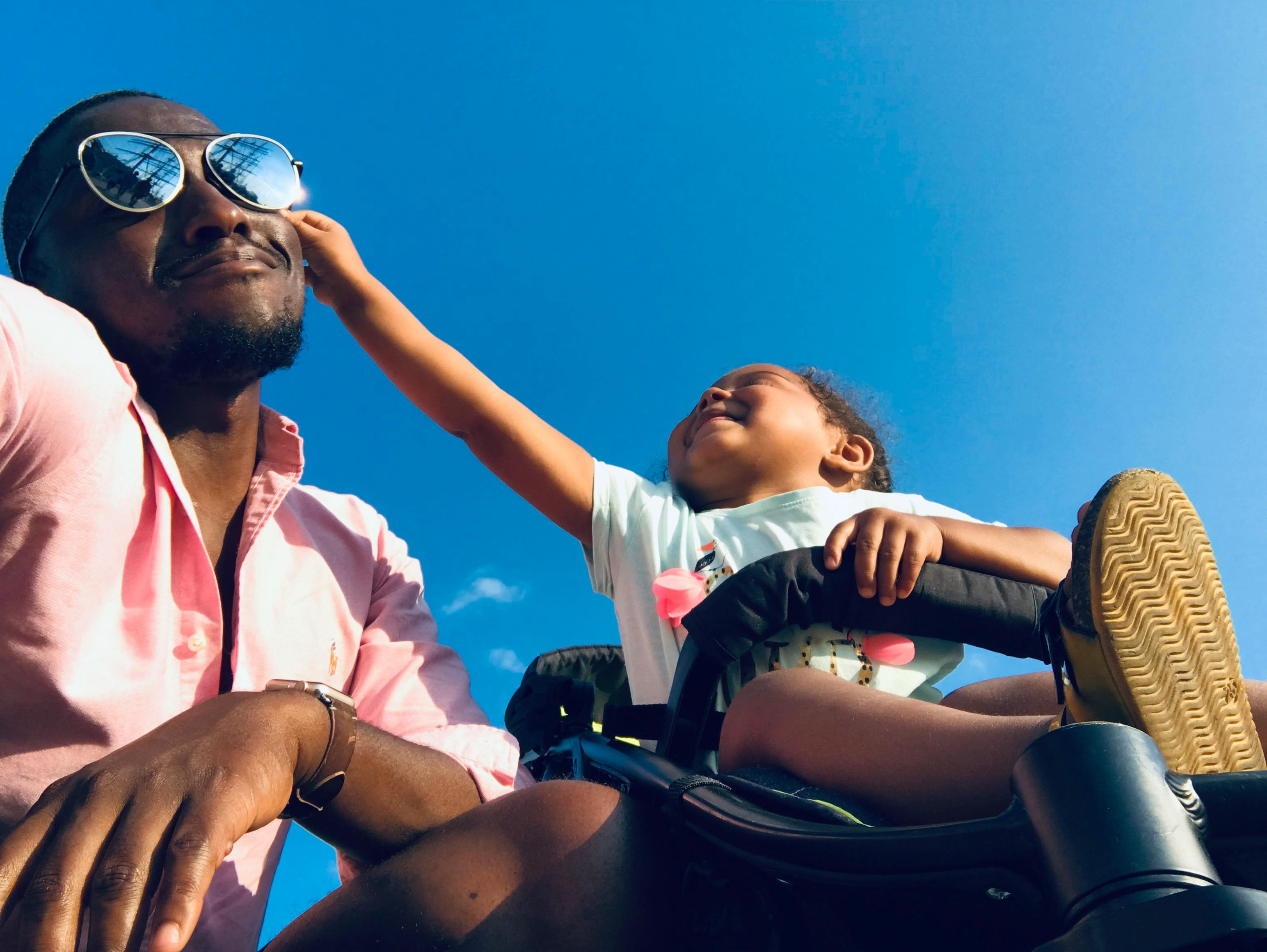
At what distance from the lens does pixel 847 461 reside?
289cm

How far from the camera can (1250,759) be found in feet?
4.01

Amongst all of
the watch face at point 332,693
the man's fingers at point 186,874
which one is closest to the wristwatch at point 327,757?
the watch face at point 332,693

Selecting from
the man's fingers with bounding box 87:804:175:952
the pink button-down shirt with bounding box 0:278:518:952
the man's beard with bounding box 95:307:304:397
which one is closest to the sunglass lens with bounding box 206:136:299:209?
the man's beard with bounding box 95:307:304:397

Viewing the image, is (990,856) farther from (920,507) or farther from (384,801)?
(920,507)

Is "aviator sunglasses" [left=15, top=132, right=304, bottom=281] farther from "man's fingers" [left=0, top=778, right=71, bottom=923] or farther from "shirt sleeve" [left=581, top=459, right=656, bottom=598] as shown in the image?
"man's fingers" [left=0, top=778, right=71, bottom=923]

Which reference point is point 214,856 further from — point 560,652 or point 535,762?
point 560,652

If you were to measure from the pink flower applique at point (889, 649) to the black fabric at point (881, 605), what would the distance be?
58 millimetres

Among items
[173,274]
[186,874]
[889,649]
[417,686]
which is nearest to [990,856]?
[186,874]

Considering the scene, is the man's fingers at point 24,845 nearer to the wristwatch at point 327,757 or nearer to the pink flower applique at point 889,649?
the wristwatch at point 327,757

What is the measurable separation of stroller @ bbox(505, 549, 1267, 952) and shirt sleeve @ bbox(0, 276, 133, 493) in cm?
98

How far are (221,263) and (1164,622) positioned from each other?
1845 mm

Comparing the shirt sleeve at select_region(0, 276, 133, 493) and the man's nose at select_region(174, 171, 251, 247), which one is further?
the man's nose at select_region(174, 171, 251, 247)

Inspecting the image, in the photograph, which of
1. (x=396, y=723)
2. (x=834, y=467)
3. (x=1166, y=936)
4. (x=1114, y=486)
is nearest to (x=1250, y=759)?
(x=1114, y=486)

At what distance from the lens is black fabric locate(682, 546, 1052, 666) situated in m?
1.69
